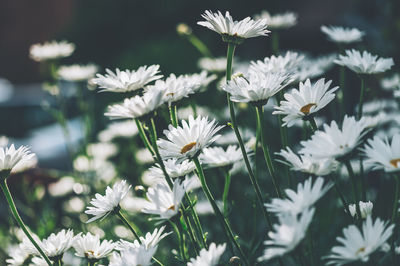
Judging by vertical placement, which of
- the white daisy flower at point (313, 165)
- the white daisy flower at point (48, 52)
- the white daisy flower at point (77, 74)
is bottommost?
the white daisy flower at point (313, 165)

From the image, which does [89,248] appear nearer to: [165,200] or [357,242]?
[165,200]

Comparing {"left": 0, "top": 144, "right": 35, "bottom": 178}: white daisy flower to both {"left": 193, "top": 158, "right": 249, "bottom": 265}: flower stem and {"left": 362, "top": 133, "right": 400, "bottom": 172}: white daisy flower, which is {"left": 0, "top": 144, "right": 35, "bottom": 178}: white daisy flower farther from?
{"left": 362, "top": 133, "right": 400, "bottom": 172}: white daisy flower

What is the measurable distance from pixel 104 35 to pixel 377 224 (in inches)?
331

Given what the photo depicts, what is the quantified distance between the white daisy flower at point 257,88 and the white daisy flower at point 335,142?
0.16 meters

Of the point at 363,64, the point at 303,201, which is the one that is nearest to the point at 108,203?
the point at 303,201

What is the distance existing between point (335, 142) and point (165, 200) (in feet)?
1.13

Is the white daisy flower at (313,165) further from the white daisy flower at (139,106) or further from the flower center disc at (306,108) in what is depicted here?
the white daisy flower at (139,106)

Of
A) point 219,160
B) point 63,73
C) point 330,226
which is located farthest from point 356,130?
point 63,73

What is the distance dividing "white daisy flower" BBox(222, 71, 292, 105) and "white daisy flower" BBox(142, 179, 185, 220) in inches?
8.8

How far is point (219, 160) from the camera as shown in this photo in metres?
1.21

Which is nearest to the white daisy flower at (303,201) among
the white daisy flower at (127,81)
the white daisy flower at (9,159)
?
the white daisy flower at (127,81)

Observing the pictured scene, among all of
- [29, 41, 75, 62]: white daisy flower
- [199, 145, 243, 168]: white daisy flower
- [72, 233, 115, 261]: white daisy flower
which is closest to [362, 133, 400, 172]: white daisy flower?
[199, 145, 243, 168]: white daisy flower

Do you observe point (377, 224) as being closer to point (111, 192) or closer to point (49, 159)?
point (111, 192)

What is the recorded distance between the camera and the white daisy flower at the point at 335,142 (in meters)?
0.77
